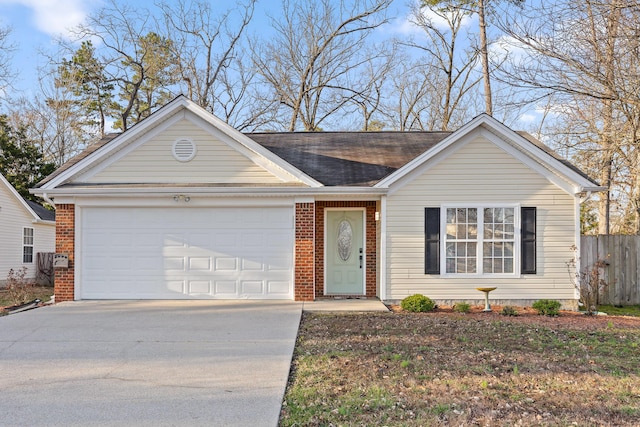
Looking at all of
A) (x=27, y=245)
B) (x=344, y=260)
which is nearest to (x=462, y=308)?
(x=344, y=260)

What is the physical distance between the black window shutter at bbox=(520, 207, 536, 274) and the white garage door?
5135mm

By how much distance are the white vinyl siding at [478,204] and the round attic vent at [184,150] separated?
4649mm

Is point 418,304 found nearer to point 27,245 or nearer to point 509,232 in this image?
point 509,232

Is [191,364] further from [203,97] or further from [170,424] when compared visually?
[203,97]

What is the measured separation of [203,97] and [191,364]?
2110 centimetres

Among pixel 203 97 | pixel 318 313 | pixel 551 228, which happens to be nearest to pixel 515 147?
pixel 551 228

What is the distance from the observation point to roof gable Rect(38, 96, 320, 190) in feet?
35.1

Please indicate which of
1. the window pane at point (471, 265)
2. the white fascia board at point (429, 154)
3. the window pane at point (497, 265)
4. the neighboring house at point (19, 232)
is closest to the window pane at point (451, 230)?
the window pane at point (471, 265)

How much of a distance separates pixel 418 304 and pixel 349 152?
196 inches

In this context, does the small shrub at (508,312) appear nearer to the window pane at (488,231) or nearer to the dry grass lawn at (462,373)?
the dry grass lawn at (462,373)

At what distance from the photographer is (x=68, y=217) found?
10617 mm

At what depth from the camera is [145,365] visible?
5828 millimetres

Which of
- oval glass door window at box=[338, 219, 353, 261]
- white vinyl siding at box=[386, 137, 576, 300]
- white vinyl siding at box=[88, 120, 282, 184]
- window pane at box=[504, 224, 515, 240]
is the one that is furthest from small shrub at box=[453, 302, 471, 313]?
white vinyl siding at box=[88, 120, 282, 184]

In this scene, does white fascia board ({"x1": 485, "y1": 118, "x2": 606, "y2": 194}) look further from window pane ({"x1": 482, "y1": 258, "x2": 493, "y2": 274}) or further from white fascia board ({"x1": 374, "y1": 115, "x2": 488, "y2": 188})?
window pane ({"x1": 482, "y1": 258, "x2": 493, "y2": 274})
